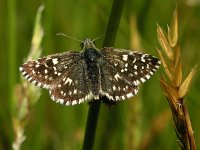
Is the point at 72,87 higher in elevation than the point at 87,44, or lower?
lower

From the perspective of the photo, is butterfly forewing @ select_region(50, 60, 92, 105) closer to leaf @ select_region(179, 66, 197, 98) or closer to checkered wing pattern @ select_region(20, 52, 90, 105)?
checkered wing pattern @ select_region(20, 52, 90, 105)

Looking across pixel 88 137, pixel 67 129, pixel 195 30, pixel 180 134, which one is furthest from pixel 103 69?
pixel 195 30

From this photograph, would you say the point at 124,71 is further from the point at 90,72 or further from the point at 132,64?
the point at 90,72

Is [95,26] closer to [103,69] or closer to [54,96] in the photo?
[103,69]

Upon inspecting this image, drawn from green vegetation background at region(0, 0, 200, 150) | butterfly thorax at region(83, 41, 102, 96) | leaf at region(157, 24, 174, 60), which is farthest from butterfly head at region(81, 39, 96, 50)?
leaf at region(157, 24, 174, 60)

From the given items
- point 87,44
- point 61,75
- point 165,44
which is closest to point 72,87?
point 61,75

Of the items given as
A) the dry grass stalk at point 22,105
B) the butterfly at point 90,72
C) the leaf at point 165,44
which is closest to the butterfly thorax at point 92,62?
the butterfly at point 90,72

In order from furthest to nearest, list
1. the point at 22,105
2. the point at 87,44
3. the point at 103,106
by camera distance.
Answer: the point at 103,106, the point at 87,44, the point at 22,105
